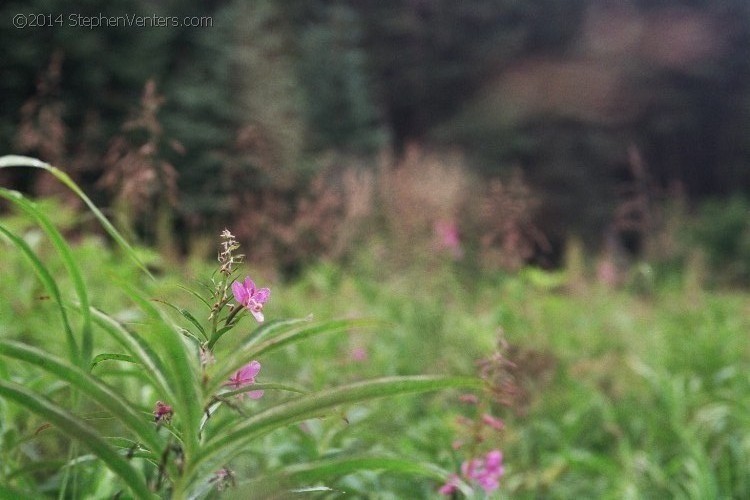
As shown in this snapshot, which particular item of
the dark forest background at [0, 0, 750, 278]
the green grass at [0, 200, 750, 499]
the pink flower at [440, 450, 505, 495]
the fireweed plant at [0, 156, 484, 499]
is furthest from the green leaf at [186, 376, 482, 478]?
the dark forest background at [0, 0, 750, 278]

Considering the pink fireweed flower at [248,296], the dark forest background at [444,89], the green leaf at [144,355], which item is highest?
the dark forest background at [444,89]

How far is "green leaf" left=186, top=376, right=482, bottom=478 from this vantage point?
1.95ft

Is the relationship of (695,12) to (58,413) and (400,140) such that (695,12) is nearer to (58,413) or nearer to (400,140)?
(400,140)

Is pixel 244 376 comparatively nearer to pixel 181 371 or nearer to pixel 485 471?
pixel 181 371

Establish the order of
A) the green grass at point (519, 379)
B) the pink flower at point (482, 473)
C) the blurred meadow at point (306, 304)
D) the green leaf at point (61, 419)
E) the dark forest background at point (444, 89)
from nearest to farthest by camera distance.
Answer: the green leaf at point (61, 419)
the blurred meadow at point (306, 304)
the pink flower at point (482, 473)
the green grass at point (519, 379)
the dark forest background at point (444, 89)

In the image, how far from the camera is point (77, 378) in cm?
59

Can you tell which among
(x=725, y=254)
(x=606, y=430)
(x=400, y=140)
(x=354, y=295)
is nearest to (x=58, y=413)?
(x=606, y=430)

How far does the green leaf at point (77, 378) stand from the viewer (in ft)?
1.92

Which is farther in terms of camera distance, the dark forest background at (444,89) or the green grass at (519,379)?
the dark forest background at (444,89)

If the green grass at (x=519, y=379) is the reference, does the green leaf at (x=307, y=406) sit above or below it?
below

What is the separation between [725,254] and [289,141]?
6.36m

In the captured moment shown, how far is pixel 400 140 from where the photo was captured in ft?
64.3

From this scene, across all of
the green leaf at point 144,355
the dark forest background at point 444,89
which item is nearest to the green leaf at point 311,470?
the green leaf at point 144,355

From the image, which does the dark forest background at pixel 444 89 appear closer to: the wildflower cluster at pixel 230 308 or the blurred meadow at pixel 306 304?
the blurred meadow at pixel 306 304
